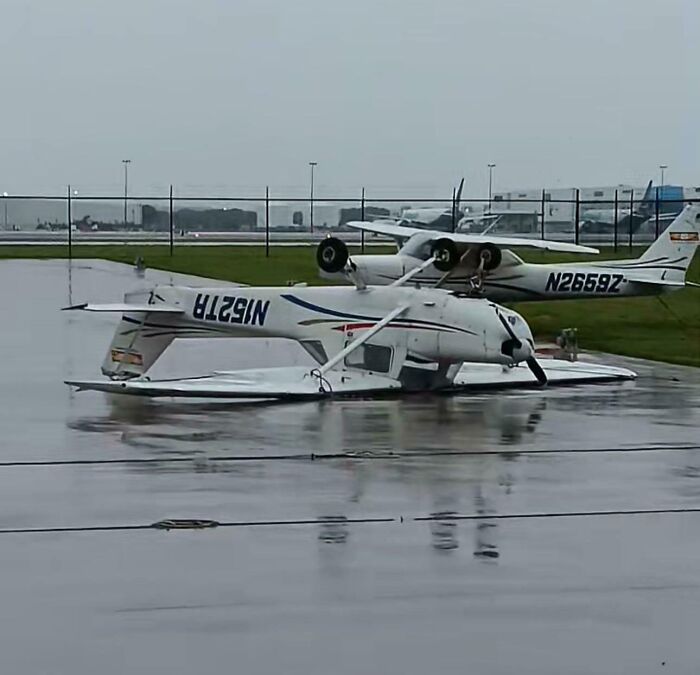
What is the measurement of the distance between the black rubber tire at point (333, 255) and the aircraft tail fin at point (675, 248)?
10.2 meters

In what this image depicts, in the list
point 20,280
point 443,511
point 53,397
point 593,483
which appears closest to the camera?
point 443,511

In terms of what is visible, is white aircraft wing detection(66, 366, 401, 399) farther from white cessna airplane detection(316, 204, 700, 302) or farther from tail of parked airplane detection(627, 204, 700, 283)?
tail of parked airplane detection(627, 204, 700, 283)

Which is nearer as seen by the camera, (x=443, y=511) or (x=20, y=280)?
(x=443, y=511)

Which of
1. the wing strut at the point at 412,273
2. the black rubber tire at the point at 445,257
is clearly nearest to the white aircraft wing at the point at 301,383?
the wing strut at the point at 412,273

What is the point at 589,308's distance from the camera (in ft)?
103

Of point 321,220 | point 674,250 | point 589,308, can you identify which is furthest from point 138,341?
point 321,220

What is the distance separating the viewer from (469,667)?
677 cm

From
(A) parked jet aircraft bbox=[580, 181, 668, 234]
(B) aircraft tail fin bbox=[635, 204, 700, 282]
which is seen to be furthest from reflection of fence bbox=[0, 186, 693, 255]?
(B) aircraft tail fin bbox=[635, 204, 700, 282]

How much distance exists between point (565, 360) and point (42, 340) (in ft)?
26.3

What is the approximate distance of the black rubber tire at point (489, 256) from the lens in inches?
1052

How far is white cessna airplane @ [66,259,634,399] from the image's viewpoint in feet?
54.2

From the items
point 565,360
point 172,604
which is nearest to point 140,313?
point 565,360

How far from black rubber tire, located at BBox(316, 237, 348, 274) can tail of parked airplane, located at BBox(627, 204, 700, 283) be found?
10167 millimetres

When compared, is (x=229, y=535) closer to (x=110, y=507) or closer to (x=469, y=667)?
(x=110, y=507)
